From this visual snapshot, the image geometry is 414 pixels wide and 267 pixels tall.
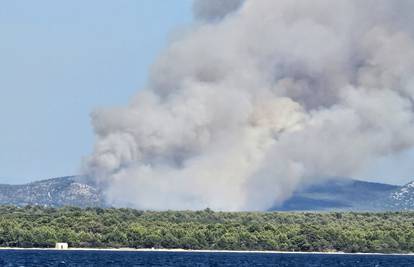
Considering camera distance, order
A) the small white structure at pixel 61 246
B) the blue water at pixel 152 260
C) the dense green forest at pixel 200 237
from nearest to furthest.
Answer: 1. the blue water at pixel 152 260
2. the small white structure at pixel 61 246
3. the dense green forest at pixel 200 237

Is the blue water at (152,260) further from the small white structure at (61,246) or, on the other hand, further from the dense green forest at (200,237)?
the small white structure at (61,246)

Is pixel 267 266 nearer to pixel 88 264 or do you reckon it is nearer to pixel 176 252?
pixel 88 264

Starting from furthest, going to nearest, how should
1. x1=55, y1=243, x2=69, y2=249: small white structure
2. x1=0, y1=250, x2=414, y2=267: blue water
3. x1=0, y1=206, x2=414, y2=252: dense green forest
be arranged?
1. x1=0, y1=206, x2=414, y2=252: dense green forest
2. x1=55, y1=243, x2=69, y2=249: small white structure
3. x1=0, y1=250, x2=414, y2=267: blue water

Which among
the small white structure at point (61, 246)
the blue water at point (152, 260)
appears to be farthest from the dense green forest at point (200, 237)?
the blue water at point (152, 260)

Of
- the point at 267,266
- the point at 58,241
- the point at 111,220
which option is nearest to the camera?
the point at 267,266

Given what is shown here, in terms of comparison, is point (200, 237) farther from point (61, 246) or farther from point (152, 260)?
point (152, 260)

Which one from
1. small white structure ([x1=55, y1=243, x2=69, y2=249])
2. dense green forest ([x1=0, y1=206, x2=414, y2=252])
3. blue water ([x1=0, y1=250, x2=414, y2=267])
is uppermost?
dense green forest ([x1=0, y1=206, x2=414, y2=252])

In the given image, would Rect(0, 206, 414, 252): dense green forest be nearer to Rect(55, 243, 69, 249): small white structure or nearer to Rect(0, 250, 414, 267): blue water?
Rect(55, 243, 69, 249): small white structure

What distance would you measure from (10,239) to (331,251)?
48.2 m

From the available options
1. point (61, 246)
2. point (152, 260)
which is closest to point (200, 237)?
point (61, 246)

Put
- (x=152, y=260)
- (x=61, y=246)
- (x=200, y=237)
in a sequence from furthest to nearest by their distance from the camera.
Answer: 1. (x=200, y=237)
2. (x=61, y=246)
3. (x=152, y=260)

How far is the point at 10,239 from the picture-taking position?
6973 inches

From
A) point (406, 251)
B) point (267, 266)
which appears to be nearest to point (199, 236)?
point (406, 251)

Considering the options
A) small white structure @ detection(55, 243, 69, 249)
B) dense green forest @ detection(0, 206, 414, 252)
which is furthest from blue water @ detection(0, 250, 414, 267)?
small white structure @ detection(55, 243, 69, 249)
